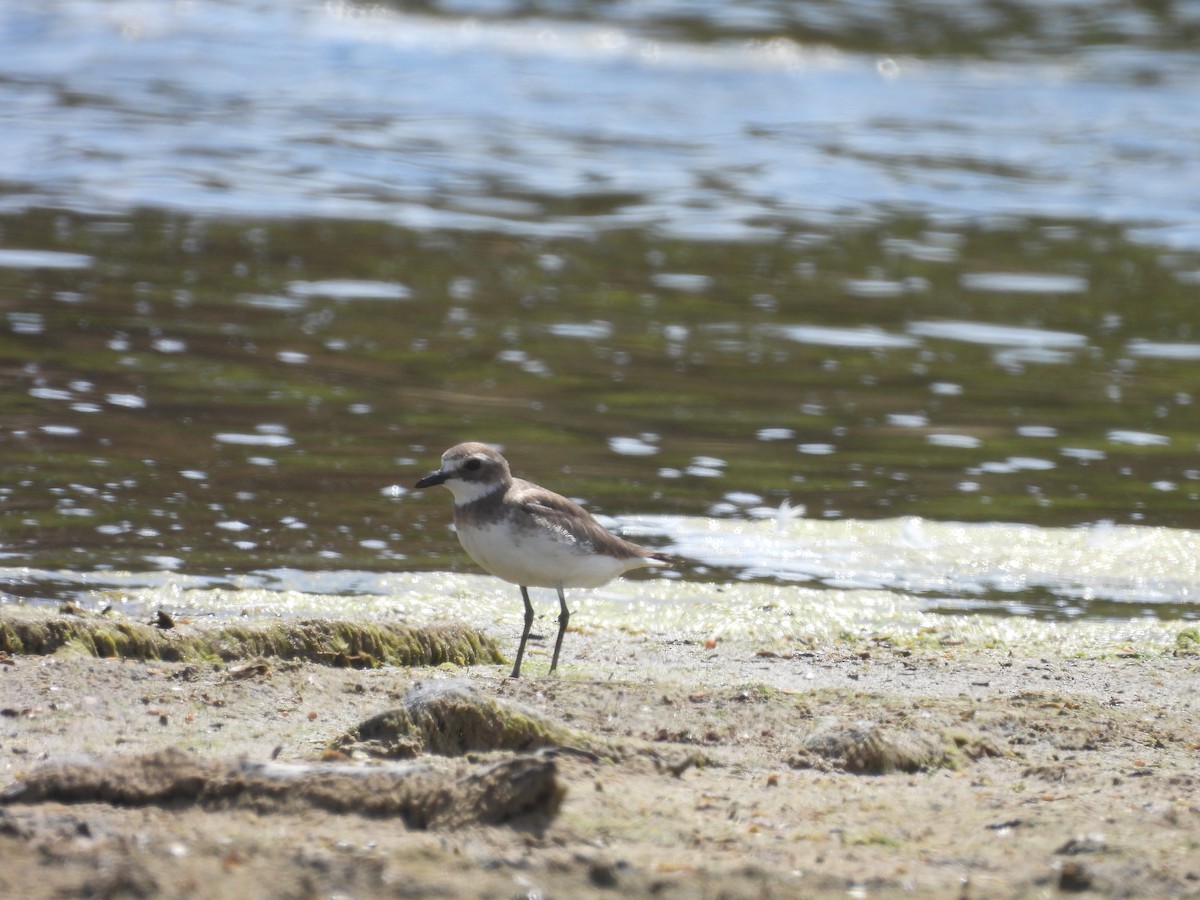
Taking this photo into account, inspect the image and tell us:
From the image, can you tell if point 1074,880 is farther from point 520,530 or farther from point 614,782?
point 520,530

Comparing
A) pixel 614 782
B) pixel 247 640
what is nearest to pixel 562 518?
pixel 247 640

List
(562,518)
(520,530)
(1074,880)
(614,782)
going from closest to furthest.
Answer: (1074,880) < (614,782) < (520,530) < (562,518)

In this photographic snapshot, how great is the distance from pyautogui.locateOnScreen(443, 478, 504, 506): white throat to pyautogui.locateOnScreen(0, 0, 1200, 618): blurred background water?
1.40m

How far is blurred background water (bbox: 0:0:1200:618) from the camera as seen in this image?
8656mm

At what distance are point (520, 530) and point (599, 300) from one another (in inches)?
334

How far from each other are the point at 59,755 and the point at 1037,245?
48.9 ft

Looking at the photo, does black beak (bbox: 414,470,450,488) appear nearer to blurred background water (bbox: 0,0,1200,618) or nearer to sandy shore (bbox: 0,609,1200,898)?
sandy shore (bbox: 0,609,1200,898)

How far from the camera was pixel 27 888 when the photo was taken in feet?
11.7

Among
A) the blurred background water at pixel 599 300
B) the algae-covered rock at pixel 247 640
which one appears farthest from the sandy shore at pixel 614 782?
the blurred background water at pixel 599 300

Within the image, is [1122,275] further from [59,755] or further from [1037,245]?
[59,755]

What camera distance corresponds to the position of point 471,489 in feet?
20.6

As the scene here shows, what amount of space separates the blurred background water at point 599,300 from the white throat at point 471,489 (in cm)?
140

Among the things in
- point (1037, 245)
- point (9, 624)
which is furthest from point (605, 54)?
point (9, 624)

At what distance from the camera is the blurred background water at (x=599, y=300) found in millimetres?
8656
